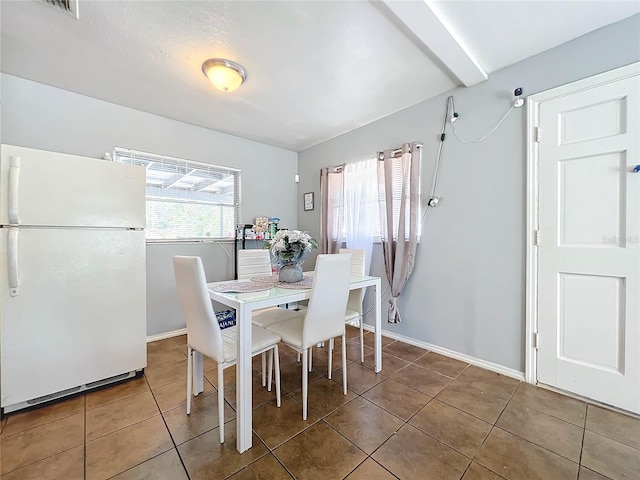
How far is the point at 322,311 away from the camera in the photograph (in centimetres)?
173

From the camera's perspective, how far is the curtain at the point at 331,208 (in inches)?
136

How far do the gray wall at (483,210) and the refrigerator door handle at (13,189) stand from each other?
310 centimetres

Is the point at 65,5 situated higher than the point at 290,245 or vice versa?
the point at 65,5

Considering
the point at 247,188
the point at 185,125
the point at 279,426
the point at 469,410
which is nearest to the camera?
the point at 279,426

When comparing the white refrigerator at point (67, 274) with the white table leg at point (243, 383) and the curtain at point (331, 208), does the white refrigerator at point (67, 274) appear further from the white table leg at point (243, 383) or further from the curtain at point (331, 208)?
the curtain at point (331, 208)

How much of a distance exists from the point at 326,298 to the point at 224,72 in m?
1.89

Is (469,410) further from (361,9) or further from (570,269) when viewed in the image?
(361,9)

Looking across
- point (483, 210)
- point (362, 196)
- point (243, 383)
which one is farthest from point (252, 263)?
point (483, 210)

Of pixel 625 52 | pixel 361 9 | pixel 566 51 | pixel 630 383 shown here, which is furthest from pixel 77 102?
pixel 630 383

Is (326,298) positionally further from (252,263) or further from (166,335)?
(166,335)

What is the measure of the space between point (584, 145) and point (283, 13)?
218 cm

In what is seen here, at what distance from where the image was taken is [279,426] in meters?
1.58

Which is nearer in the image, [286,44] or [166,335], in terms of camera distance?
[286,44]

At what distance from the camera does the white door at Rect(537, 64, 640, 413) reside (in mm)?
1655
